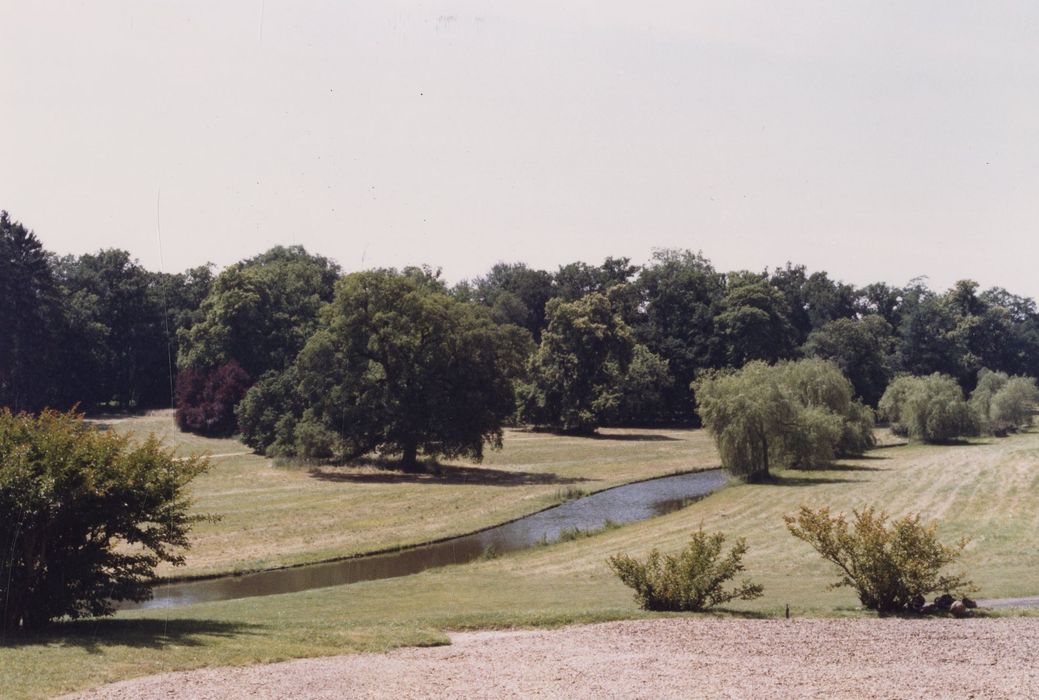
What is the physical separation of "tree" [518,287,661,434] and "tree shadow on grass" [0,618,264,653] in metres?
77.6

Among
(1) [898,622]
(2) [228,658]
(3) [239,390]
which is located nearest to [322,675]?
(2) [228,658]

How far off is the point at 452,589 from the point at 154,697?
52.4 ft

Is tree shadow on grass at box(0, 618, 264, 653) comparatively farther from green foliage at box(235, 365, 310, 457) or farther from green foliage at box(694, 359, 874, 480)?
green foliage at box(235, 365, 310, 457)

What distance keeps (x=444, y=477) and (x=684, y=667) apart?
4844 cm

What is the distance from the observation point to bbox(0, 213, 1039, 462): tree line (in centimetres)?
6538

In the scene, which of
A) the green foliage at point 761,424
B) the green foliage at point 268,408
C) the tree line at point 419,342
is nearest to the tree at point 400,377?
the tree line at point 419,342

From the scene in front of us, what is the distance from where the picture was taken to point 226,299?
89.0 meters

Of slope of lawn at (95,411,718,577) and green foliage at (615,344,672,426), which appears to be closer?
slope of lawn at (95,411,718,577)

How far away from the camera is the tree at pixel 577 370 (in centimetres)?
9812

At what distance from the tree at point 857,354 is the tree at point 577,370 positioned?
23638 millimetres

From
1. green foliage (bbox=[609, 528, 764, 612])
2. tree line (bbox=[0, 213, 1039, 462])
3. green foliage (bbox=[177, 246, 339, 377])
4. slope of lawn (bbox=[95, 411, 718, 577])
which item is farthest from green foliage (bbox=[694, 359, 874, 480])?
green foliage (bbox=[177, 246, 339, 377])

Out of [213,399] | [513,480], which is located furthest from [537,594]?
[213,399]

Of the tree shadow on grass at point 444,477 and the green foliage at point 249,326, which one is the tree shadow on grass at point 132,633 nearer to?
the tree shadow on grass at point 444,477

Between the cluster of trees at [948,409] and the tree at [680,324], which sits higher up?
the tree at [680,324]
